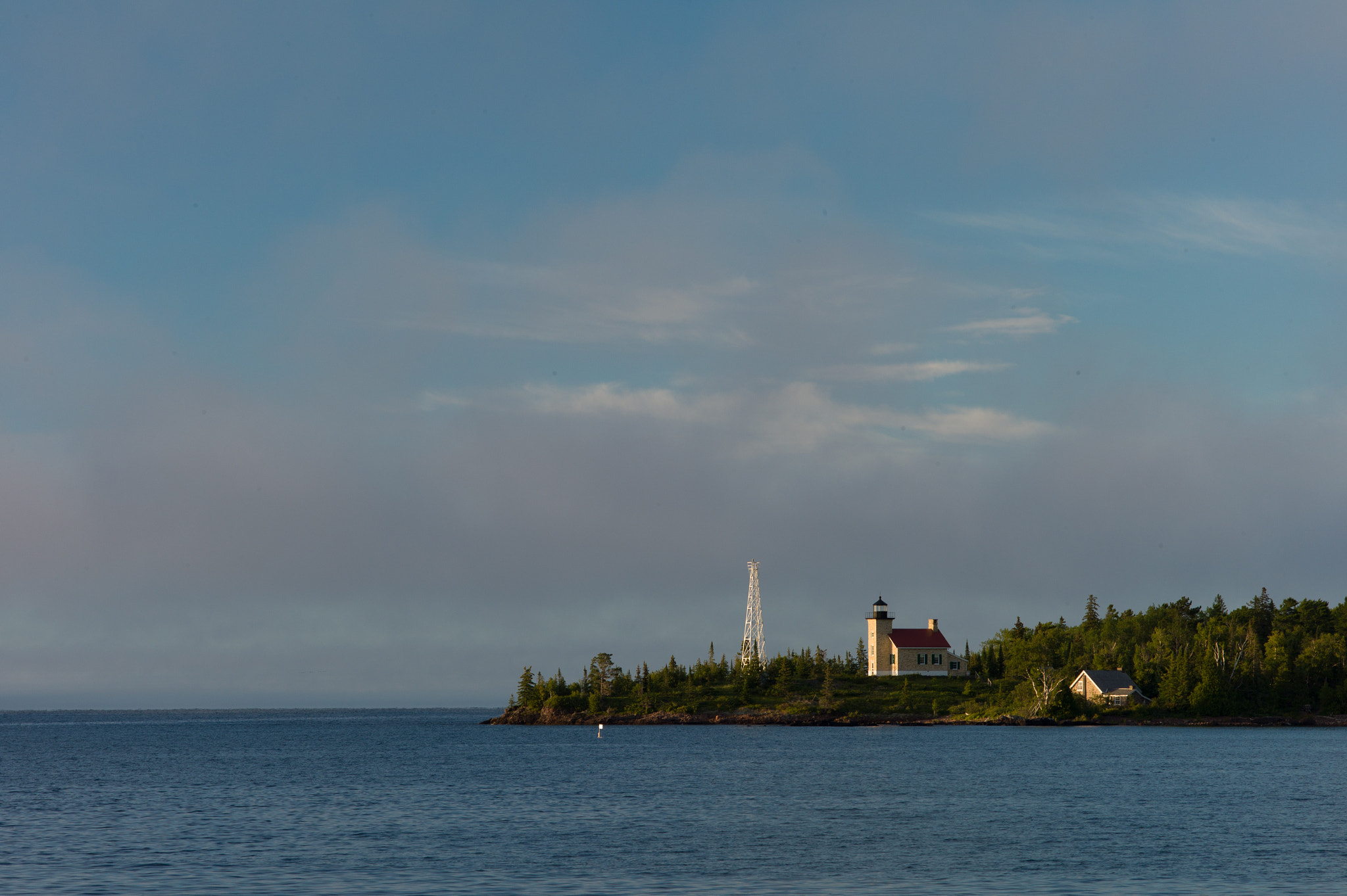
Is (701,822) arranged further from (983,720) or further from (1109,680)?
(1109,680)

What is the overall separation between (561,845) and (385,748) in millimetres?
90956

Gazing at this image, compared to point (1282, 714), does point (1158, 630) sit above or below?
above

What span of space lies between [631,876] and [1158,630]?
15100cm

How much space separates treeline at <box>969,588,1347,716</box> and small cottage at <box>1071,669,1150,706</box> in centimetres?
196

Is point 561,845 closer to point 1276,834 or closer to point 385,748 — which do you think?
point 1276,834

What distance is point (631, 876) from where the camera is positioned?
40531mm

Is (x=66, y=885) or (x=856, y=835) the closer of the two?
(x=66, y=885)

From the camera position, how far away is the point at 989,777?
81000 mm

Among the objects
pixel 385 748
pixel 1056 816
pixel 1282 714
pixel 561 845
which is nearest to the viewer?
pixel 561 845

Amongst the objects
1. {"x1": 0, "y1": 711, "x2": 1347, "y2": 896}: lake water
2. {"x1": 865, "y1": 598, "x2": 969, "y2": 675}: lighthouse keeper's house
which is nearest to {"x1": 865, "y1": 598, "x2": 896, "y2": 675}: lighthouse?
{"x1": 865, "y1": 598, "x2": 969, "y2": 675}: lighthouse keeper's house

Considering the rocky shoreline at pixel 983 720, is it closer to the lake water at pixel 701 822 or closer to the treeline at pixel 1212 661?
the treeline at pixel 1212 661

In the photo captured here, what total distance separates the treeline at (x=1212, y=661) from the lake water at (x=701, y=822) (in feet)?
143

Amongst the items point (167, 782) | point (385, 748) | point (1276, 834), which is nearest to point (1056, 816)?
point (1276, 834)

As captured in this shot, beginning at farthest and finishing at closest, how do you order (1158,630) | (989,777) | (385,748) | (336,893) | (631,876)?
(1158,630) < (385,748) < (989,777) < (631,876) < (336,893)
